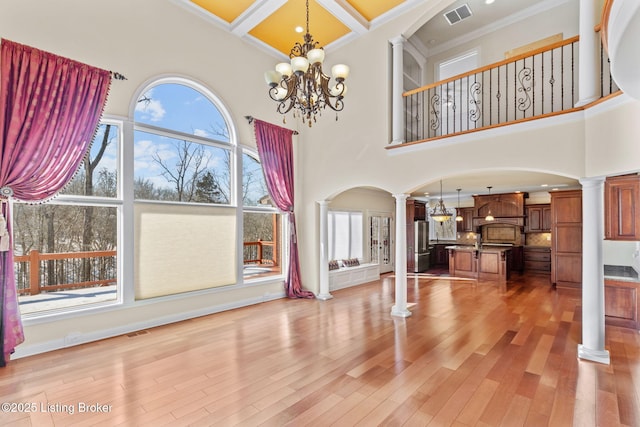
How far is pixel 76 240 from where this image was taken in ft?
13.8

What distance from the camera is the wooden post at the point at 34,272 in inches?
153

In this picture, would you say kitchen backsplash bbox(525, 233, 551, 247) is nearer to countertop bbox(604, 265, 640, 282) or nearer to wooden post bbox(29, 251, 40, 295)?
countertop bbox(604, 265, 640, 282)

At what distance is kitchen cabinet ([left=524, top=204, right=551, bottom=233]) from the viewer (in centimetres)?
953

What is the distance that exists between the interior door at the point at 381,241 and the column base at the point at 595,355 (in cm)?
565

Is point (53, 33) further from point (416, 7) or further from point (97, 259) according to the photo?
point (416, 7)

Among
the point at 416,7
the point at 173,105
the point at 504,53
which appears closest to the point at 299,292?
the point at 173,105

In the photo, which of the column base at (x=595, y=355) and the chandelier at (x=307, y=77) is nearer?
the chandelier at (x=307, y=77)

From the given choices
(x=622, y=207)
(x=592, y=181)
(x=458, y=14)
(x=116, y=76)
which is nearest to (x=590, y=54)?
(x=592, y=181)

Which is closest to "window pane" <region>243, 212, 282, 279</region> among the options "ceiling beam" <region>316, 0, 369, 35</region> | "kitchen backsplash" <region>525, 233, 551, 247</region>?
"ceiling beam" <region>316, 0, 369, 35</region>

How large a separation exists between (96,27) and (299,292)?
5.68 metres

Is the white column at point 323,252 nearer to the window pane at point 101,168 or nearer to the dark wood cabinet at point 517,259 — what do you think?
the window pane at point 101,168

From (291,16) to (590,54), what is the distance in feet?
15.2

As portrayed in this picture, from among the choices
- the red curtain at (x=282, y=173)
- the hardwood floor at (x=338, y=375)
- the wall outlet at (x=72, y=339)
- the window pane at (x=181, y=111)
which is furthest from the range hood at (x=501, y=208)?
the wall outlet at (x=72, y=339)

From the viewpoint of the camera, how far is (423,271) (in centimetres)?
1047
